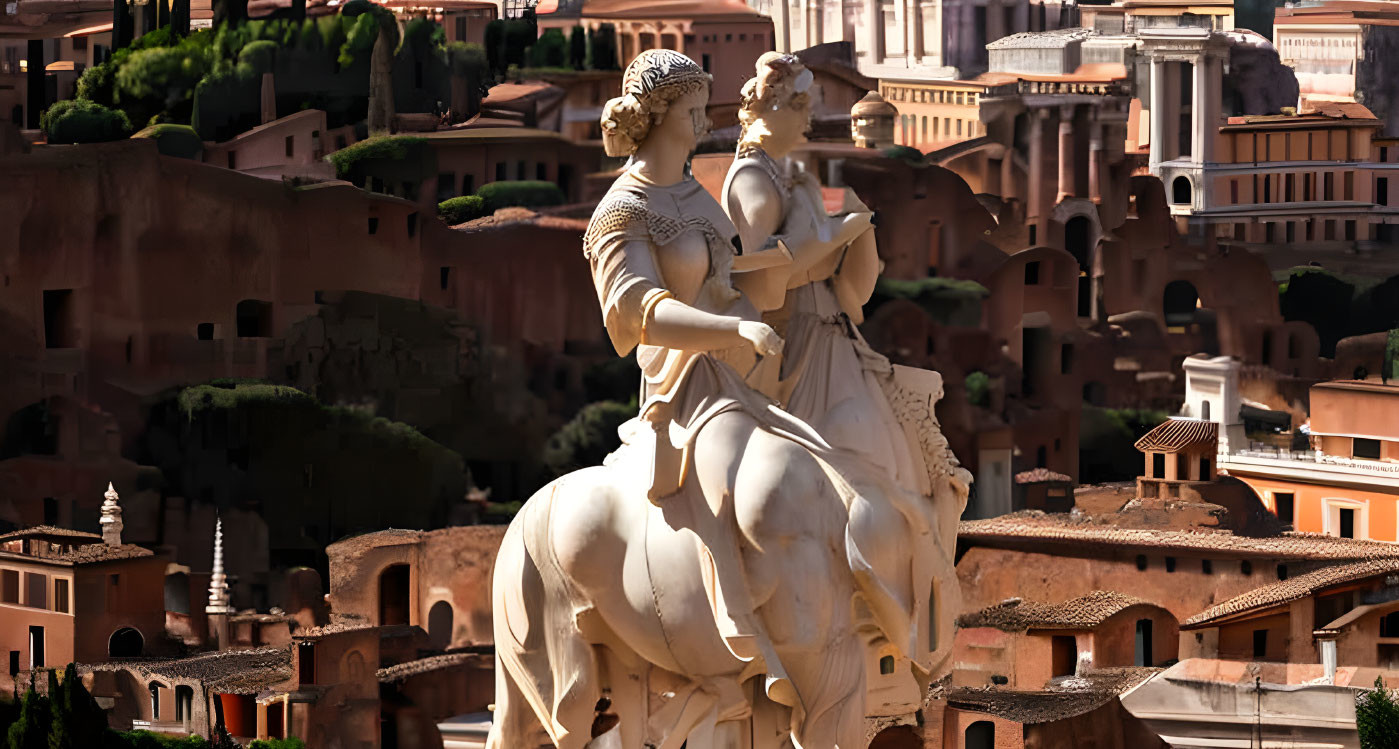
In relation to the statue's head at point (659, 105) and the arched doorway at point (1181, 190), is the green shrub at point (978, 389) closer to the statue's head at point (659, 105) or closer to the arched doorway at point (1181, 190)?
the arched doorway at point (1181, 190)

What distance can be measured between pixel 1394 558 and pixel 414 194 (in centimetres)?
1163

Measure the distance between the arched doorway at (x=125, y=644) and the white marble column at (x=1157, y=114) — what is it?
16.8 meters

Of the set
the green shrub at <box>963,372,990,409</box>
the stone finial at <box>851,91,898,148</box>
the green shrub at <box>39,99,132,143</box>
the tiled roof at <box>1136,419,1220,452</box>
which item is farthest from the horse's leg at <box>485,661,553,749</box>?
the stone finial at <box>851,91,898,148</box>

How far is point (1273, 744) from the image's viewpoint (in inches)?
763

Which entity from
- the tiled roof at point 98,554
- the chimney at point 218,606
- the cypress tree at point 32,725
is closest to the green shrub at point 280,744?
the cypress tree at point 32,725

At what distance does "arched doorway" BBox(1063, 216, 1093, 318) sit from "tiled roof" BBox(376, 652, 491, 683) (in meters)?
13.8

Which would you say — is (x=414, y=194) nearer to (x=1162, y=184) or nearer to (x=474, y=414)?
(x=474, y=414)

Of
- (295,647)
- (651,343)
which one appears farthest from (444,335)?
(651,343)

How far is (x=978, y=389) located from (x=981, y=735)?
1308 cm

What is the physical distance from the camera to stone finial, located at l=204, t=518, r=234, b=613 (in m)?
25.8

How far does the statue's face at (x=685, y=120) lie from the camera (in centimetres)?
708

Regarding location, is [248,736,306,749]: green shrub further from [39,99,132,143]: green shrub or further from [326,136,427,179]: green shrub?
[326,136,427,179]: green shrub

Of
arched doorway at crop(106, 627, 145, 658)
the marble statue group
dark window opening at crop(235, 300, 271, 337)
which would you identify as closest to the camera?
the marble statue group

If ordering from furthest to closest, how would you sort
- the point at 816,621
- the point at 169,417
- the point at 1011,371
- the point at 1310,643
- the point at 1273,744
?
the point at 1011,371 → the point at 169,417 → the point at 1310,643 → the point at 1273,744 → the point at 816,621
